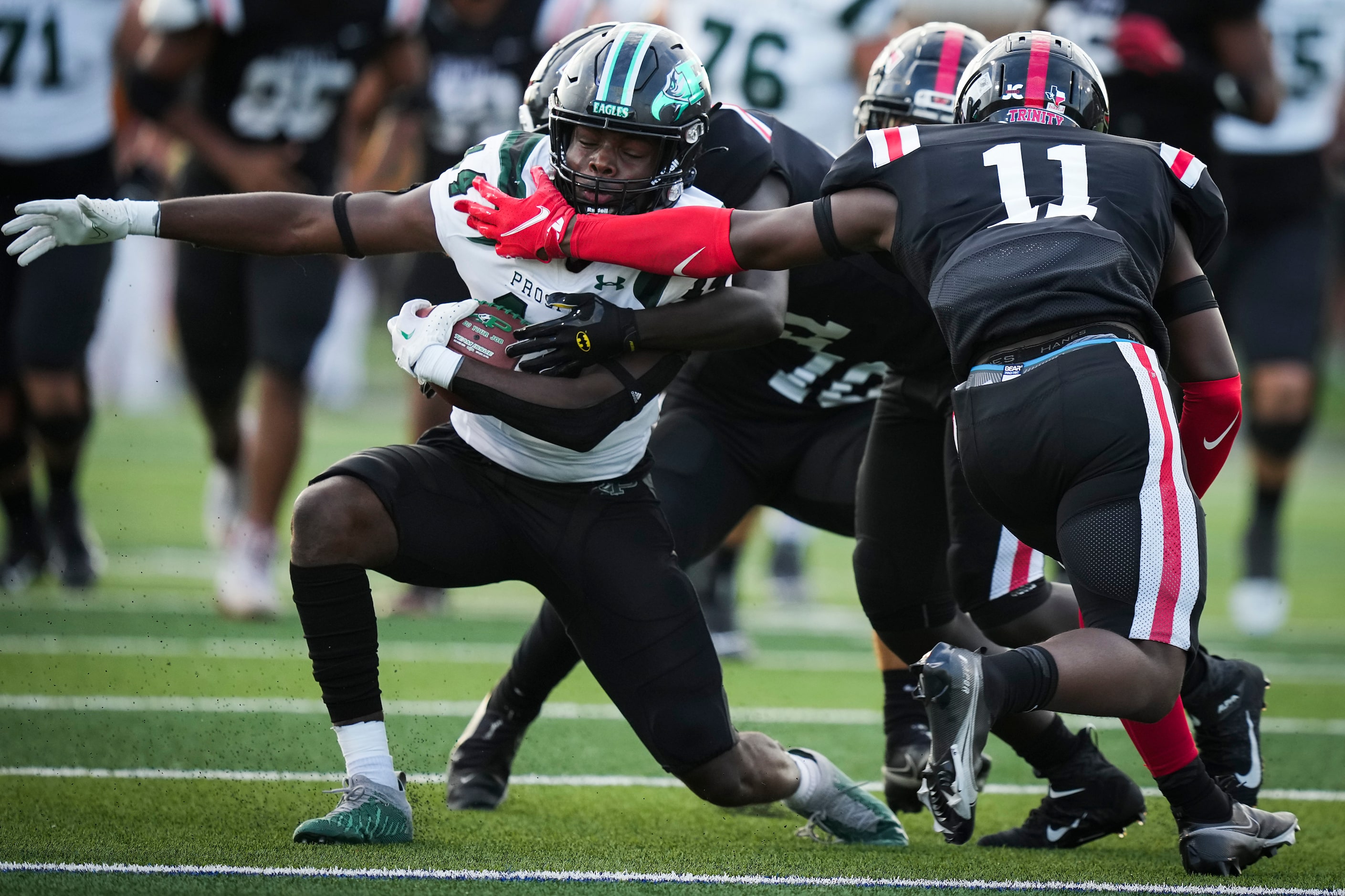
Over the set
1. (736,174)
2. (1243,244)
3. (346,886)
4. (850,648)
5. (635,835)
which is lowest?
(850,648)

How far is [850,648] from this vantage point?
6324mm

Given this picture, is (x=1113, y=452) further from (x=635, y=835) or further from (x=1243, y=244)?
(x=1243, y=244)

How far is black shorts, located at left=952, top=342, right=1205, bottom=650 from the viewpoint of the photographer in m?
2.77

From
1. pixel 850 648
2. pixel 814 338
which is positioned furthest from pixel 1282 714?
pixel 814 338

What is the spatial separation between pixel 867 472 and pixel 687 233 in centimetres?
93

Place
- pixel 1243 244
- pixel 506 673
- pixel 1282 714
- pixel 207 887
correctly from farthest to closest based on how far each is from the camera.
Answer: pixel 1243 244
pixel 1282 714
pixel 506 673
pixel 207 887

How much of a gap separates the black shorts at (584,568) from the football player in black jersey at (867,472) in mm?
479

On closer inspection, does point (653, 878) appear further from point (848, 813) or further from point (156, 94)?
point (156, 94)

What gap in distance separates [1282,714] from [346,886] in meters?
3.45

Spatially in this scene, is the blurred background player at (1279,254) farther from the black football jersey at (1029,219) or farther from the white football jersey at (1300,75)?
the black football jersey at (1029,219)

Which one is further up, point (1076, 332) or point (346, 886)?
point (1076, 332)

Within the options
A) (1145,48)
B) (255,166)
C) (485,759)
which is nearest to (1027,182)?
(485,759)

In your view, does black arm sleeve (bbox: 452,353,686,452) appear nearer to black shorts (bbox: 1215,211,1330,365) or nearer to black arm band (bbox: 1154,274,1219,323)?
black arm band (bbox: 1154,274,1219,323)

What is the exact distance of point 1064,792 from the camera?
3.43 meters
